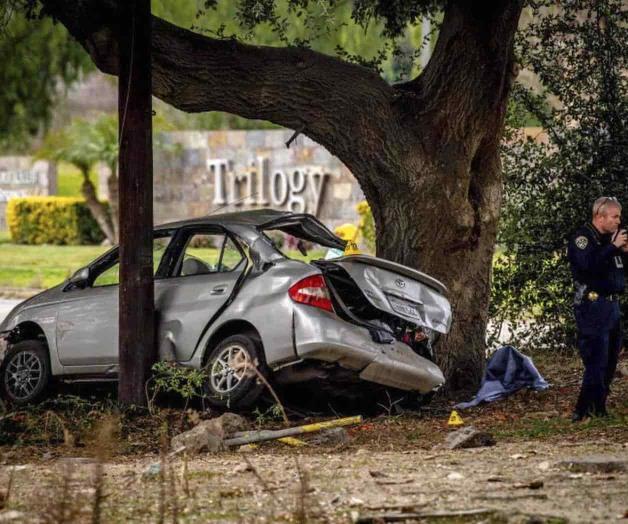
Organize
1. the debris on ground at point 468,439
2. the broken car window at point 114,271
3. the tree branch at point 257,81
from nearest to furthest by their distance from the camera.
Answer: the debris on ground at point 468,439
the tree branch at point 257,81
the broken car window at point 114,271

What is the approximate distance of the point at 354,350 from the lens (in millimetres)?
10188

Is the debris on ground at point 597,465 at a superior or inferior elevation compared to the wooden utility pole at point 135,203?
inferior

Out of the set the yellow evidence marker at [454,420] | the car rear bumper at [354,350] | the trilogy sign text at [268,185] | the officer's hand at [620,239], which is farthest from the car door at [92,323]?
the trilogy sign text at [268,185]

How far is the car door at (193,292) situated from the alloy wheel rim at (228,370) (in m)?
0.35

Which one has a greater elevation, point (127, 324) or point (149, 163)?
point (149, 163)

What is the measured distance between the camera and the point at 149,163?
430 inches

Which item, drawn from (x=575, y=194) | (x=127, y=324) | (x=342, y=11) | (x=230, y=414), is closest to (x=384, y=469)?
(x=230, y=414)

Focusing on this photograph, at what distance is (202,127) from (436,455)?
1477 inches

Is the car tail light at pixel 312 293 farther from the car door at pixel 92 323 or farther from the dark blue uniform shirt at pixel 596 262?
the dark blue uniform shirt at pixel 596 262

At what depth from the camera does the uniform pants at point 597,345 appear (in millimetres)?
9844

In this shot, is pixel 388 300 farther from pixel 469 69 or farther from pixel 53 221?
pixel 53 221

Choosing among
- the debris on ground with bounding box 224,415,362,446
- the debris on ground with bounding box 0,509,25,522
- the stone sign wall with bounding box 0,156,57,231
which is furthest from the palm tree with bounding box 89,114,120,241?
the debris on ground with bounding box 0,509,25,522

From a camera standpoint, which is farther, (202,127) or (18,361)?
(202,127)

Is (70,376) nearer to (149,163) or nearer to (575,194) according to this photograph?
(149,163)
